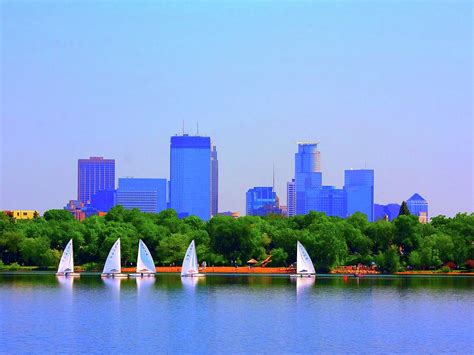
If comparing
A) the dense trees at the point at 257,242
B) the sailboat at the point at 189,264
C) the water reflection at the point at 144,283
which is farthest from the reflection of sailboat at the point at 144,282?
the dense trees at the point at 257,242

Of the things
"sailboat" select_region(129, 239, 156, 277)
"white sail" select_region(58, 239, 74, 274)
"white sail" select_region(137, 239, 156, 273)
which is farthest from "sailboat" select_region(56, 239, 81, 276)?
"white sail" select_region(137, 239, 156, 273)

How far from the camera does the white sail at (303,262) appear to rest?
401 feet

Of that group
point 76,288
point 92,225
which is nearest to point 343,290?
point 76,288

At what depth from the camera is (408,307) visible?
82312 mm

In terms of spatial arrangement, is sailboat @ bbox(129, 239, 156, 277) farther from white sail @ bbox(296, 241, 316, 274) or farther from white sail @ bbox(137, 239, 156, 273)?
white sail @ bbox(296, 241, 316, 274)

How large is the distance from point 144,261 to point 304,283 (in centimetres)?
2096

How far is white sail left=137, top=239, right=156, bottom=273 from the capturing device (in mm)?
122188

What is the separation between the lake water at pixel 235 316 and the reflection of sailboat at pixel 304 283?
0.11 meters

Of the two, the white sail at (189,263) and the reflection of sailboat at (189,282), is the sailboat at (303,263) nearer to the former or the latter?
the white sail at (189,263)

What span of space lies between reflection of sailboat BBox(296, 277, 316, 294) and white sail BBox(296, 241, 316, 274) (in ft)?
8.93

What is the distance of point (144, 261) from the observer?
4818 inches

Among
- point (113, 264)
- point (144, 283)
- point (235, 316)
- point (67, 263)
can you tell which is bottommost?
point (235, 316)

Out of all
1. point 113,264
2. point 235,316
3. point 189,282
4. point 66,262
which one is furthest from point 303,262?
point 235,316

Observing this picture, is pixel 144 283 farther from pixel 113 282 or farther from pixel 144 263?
pixel 144 263
